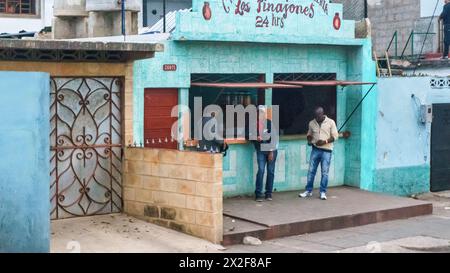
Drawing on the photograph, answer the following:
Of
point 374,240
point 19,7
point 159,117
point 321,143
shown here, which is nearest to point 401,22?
point 321,143

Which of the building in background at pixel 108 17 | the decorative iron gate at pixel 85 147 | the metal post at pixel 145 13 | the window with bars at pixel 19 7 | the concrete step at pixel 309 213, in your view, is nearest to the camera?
the decorative iron gate at pixel 85 147

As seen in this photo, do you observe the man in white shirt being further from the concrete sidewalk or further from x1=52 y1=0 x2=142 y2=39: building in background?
x1=52 y1=0 x2=142 y2=39: building in background

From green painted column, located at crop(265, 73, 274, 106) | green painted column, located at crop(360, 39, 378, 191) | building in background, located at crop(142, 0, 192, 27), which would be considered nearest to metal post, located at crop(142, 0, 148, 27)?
building in background, located at crop(142, 0, 192, 27)

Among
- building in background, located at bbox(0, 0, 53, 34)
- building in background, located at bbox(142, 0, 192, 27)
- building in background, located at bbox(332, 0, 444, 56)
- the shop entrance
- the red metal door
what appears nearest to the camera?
the red metal door

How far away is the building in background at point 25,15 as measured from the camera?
23438mm

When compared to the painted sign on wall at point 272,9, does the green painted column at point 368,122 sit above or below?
below

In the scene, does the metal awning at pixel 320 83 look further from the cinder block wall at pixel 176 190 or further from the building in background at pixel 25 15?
the building in background at pixel 25 15

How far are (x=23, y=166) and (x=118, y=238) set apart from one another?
81.2 inches

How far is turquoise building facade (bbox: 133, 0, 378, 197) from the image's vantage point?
13398mm

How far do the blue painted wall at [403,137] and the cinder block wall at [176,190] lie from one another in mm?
5751

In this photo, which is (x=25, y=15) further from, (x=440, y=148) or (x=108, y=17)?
(x=440, y=148)

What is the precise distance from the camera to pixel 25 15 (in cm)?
2378

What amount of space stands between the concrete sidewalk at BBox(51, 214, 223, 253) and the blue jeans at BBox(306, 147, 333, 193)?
12.0 ft

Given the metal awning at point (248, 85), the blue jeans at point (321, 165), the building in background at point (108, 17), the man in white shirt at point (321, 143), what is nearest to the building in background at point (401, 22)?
the man in white shirt at point (321, 143)
